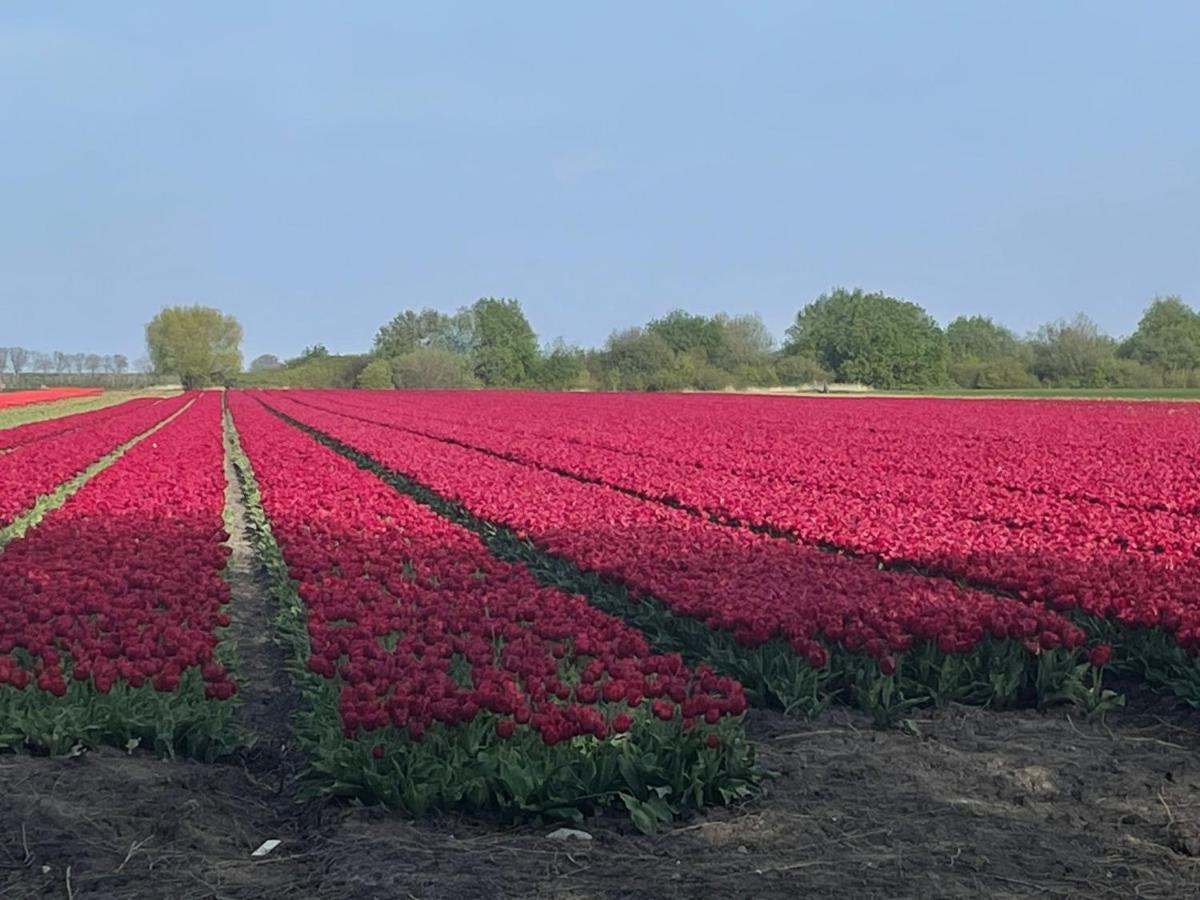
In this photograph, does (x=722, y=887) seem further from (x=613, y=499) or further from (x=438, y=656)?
(x=613, y=499)

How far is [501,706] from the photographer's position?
5176 mm

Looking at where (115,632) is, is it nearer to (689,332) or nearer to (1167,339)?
(1167,339)

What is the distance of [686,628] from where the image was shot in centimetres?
771

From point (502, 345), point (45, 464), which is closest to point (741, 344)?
point (502, 345)

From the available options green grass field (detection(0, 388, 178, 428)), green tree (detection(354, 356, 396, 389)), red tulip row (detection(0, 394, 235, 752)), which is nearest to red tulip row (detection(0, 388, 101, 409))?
green grass field (detection(0, 388, 178, 428))

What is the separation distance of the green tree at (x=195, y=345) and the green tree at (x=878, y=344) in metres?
60.4

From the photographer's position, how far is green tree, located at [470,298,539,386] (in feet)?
395

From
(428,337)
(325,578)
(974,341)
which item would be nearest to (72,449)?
(325,578)

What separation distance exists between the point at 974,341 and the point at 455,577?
5447 inches

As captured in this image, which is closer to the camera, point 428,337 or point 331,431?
point 331,431

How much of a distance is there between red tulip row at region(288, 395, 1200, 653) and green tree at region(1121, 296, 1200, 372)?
219ft

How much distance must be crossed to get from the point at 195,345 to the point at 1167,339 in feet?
309

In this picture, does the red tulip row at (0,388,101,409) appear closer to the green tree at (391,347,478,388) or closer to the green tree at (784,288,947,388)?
the green tree at (391,347,478,388)

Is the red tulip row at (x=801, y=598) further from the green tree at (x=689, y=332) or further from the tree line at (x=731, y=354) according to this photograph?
the green tree at (x=689, y=332)
